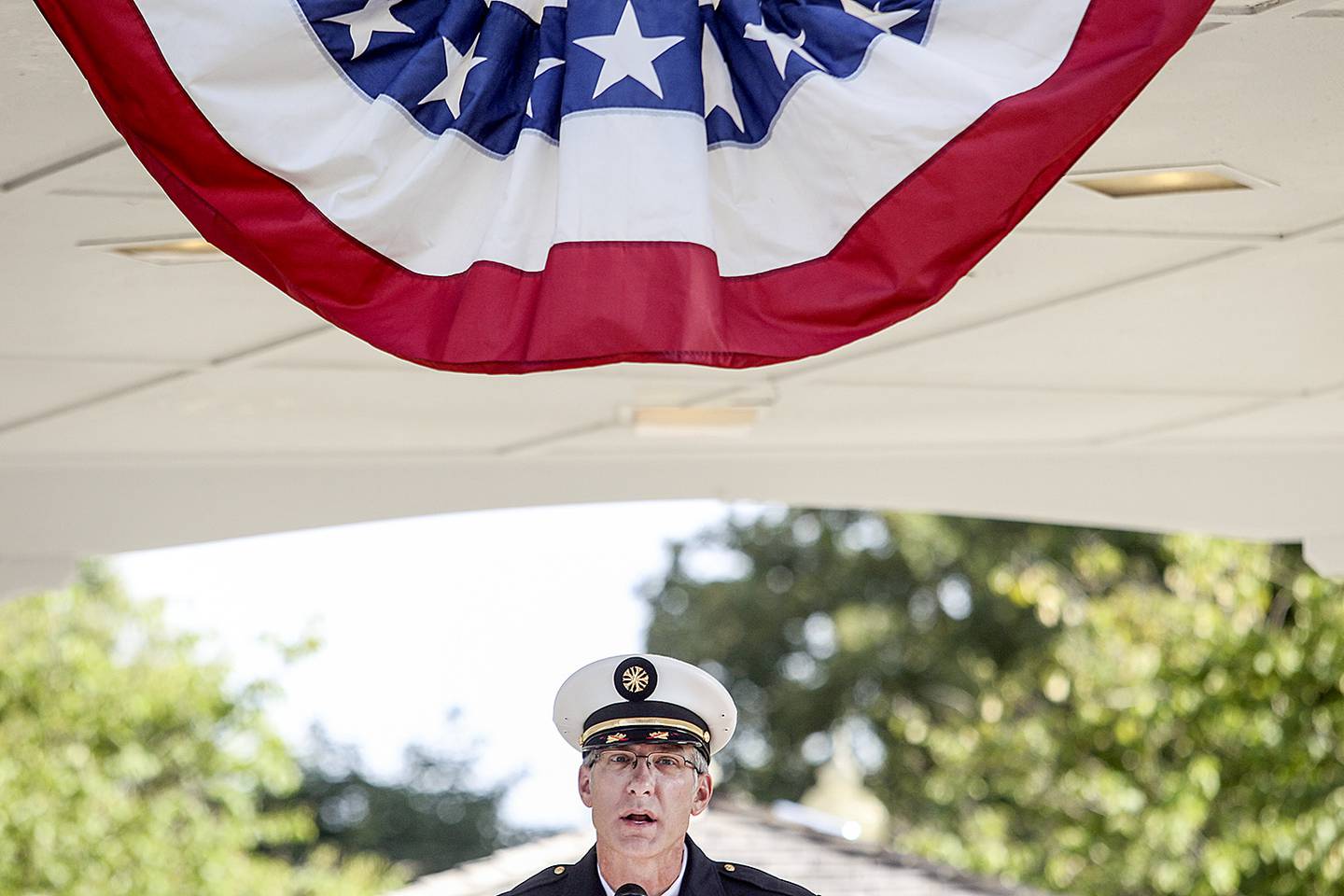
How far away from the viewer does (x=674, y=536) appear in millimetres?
28328

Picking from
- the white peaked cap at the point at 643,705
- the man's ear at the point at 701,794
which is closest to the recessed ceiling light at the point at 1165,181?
the white peaked cap at the point at 643,705

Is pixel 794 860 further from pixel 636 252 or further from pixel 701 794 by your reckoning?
pixel 636 252

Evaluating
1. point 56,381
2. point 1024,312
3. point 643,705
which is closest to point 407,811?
point 56,381

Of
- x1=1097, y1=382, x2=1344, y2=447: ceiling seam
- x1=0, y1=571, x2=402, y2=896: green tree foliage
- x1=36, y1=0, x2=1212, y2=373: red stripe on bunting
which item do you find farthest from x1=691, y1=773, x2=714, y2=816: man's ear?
x1=0, y1=571, x2=402, y2=896: green tree foliage

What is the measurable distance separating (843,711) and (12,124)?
22809mm

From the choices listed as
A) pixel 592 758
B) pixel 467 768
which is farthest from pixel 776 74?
pixel 467 768

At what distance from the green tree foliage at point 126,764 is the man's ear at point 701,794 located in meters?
9.01

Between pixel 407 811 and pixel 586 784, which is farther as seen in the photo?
pixel 407 811

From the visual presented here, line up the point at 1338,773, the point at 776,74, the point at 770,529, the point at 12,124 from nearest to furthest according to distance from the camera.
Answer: the point at 776,74, the point at 12,124, the point at 1338,773, the point at 770,529

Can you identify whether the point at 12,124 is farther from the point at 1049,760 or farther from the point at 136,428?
the point at 1049,760

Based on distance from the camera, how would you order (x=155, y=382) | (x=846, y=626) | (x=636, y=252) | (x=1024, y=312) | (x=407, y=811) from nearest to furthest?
(x=636, y=252) → (x=1024, y=312) → (x=155, y=382) → (x=846, y=626) → (x=407, y=811)

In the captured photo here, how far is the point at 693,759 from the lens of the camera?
319 centimetres

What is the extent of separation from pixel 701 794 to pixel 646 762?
0.12m

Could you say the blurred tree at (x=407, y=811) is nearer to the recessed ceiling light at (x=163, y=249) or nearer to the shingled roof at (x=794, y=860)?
the shingled roof at (x=794, y=860)
